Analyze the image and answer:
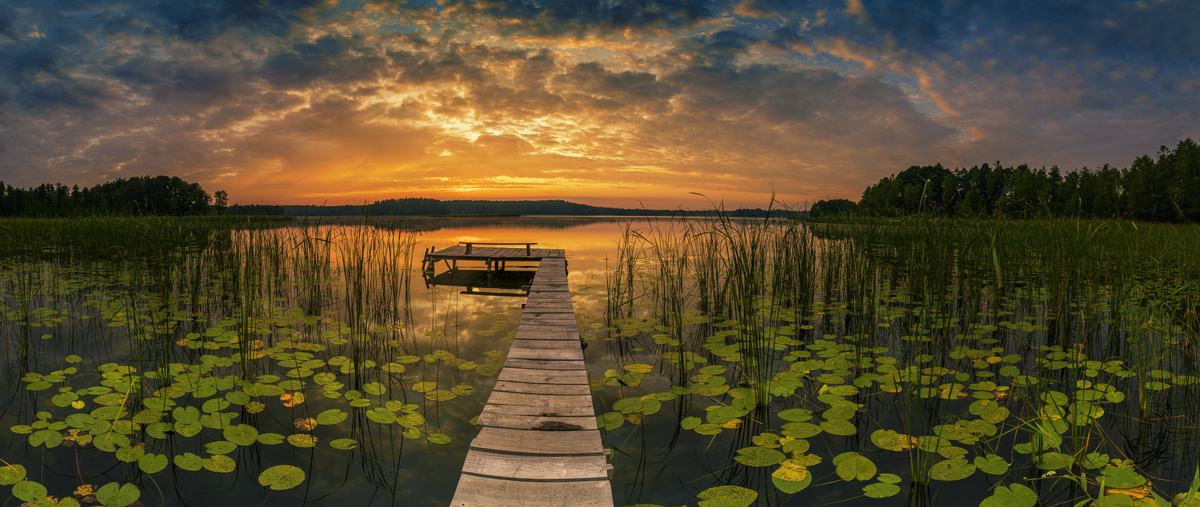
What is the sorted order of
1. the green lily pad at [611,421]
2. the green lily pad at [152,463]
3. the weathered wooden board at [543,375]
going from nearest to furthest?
the green lily pad at [152,463] → the green lily pad at [611,421] → the weathered wooden board at [543,375]

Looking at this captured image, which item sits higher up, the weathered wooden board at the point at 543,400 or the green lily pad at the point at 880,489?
the weathered wooden board at the point at 543,400

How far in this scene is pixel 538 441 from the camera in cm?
226

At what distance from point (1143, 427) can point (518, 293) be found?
795 centimetres

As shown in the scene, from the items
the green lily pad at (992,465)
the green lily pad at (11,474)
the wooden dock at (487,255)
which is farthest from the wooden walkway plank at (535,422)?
the wooden dock at (487,255)

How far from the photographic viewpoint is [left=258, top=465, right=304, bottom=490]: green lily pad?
7.18ft

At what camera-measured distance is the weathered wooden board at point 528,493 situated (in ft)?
5.79

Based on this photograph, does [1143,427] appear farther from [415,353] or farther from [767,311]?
[415,353]

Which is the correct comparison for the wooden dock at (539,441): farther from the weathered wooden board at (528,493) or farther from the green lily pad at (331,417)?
the green lily pad at (331,417)

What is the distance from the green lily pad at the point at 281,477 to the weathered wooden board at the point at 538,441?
2.91 ft

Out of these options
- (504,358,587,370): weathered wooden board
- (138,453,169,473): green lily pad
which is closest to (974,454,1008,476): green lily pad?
(504,358,587,370): weathered wooden board

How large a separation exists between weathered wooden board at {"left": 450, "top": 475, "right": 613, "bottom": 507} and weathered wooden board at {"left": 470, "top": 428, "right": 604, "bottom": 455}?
0.84ft

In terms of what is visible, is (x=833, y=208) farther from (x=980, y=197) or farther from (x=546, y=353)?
(x=980, y=197)

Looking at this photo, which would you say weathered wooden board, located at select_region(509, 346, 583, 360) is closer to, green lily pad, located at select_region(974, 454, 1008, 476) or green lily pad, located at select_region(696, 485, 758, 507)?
green lily pad, located at select_region(696, 485, 758, 507)

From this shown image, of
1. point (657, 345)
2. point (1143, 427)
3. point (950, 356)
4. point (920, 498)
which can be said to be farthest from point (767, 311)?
point (920, 498)
